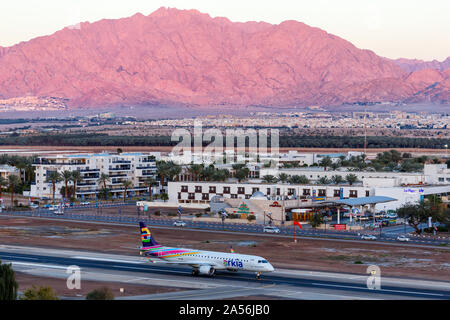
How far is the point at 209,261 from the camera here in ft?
215

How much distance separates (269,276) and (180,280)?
8006mm

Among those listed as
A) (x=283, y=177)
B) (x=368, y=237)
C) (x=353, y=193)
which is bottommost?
(x=368, y=237)

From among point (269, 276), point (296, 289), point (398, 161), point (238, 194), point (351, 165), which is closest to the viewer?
point (296, 289)

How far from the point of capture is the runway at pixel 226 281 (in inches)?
2248

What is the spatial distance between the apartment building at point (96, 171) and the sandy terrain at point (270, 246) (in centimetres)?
4129

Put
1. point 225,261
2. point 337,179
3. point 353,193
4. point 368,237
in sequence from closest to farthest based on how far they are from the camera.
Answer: point 225,261 → point 368,237 → point 353,193 → point 337,179

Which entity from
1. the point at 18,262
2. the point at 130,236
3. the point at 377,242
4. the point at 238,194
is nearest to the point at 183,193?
the point at 238,194

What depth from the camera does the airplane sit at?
211 feet

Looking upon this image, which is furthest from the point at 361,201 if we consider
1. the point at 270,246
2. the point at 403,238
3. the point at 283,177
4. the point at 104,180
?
the point at 104,180

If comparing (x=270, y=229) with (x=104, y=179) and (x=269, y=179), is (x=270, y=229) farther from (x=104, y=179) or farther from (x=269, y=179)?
(x=104, y=179)

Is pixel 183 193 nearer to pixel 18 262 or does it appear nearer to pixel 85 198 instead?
pixel 85 198

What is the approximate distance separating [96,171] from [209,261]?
9005 cm

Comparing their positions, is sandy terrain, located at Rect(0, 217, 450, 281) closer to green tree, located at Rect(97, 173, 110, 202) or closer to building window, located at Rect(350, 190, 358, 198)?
building window, located at Rect(350, 190, 358, 198)
